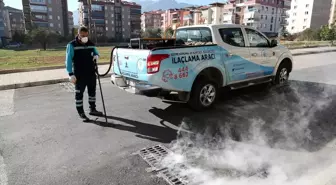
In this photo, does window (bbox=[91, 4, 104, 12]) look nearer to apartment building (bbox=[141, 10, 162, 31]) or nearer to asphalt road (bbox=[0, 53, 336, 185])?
apartment building (bbox=[141, 10, 162, 31])

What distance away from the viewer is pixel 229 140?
3.79 meters

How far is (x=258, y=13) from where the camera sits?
265 feet

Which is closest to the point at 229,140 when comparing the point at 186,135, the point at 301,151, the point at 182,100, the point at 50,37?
the point at 186,135

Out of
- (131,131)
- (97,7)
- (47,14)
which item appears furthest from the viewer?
(97,7)

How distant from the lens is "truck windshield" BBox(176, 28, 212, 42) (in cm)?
543

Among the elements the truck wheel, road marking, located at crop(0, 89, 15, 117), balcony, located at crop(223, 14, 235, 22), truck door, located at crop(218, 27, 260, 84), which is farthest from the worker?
balcony, located at crop(223, 14, 235, 22)

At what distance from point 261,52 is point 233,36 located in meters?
1.08

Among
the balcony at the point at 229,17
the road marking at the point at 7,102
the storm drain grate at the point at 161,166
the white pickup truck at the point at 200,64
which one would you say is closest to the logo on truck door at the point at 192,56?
the white pickup truck at the point at 200,64

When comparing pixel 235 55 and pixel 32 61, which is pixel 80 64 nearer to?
pixel 235 55

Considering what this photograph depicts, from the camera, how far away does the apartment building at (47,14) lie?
8044cm

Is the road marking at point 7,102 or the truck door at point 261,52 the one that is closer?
the road marking at point 7,102

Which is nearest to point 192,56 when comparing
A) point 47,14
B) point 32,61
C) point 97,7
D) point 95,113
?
point 95,113

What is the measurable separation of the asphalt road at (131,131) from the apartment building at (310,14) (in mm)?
81788

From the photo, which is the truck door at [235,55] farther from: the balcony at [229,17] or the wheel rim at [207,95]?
the balcony at [229,17]
